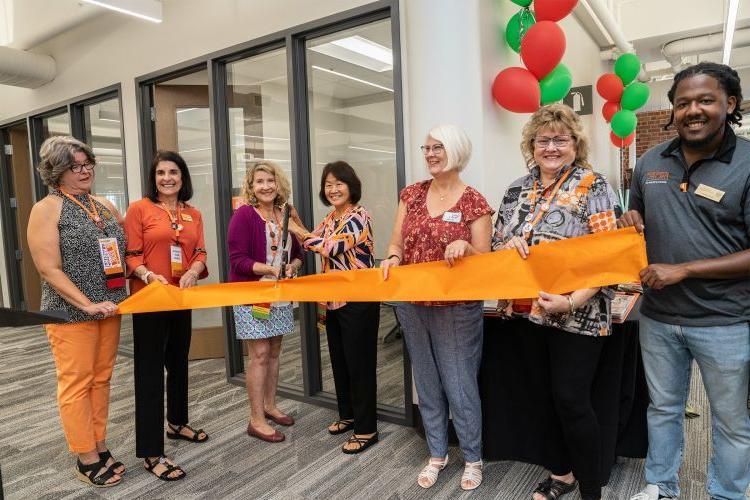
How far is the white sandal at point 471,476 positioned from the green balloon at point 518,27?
222cm

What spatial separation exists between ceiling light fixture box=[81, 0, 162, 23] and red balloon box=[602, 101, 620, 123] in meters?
4.56

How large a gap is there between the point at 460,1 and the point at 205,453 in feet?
9.15

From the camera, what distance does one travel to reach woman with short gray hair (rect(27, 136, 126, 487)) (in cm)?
219

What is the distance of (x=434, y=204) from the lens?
2.22m

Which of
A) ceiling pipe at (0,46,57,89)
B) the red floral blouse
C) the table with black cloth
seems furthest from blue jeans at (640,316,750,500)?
ceiling pipe at (0,46,57,89)

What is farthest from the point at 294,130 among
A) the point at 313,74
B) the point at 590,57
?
the point at 590,57

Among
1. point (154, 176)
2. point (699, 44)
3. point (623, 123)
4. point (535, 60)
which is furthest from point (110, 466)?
point (699, 44)

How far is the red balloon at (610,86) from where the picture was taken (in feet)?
16.9

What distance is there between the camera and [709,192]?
1641mm

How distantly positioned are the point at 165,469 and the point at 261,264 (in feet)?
3.69

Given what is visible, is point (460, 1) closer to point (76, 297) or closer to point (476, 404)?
point (476, 404)

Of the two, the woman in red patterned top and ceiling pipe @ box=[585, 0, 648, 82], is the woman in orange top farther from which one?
ceiling pipe @ box=[585, 0, 648, 82]

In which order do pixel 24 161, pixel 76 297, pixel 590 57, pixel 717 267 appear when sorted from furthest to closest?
1. pixel 24 161
2. pixel 590 57
3. pixel 76 297
4. pixel 717 267

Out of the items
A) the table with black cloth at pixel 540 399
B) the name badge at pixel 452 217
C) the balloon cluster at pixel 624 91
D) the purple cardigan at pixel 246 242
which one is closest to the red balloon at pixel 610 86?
the balloon cluster at pixel 624 91
